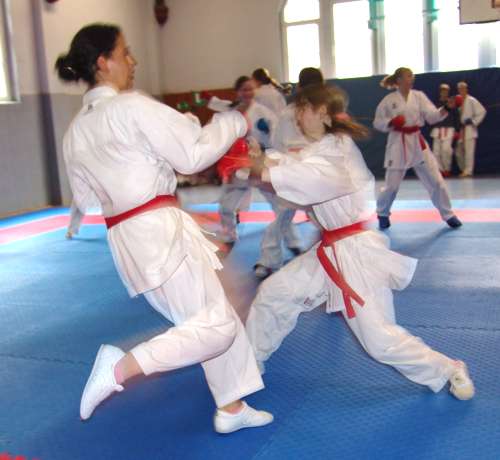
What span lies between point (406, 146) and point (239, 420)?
182 inches

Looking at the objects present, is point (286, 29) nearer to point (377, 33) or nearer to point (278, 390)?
point (377, 33)

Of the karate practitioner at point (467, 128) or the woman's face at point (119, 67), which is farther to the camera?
the karate practitioner at point (467, 128)

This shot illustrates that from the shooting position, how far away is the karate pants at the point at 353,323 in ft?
8.34

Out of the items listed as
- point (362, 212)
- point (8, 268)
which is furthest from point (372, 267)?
point (8, 268)

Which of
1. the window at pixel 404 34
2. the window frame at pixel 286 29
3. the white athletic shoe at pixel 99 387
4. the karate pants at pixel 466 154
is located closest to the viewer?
the white athletic shoe at pixel 99 387

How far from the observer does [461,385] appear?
2.56 metres

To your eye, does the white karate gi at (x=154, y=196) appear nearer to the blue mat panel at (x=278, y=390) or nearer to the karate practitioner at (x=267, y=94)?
the blue mat panel at (x=278, y=390)

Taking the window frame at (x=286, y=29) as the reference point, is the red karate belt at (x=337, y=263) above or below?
below

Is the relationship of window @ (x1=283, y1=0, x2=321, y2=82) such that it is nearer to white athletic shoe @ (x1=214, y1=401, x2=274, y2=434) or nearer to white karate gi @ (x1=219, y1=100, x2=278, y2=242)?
white karate gi @ (x1=219, y1=100, x2=278, y2=242)

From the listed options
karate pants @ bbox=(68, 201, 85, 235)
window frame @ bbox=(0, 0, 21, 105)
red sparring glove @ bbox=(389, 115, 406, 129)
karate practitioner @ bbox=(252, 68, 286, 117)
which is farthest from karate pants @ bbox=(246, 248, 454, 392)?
window frame @ bbox=(0, 0, 21, 105)

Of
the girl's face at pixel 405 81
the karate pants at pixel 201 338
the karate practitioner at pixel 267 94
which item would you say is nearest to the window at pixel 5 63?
the karate practitioner at pixel 267 94

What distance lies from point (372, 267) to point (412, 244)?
126 inches

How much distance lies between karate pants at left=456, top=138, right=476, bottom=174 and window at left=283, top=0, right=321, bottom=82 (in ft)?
11.5

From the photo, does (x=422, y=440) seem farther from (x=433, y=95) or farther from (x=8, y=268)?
(x=433, y=95)
